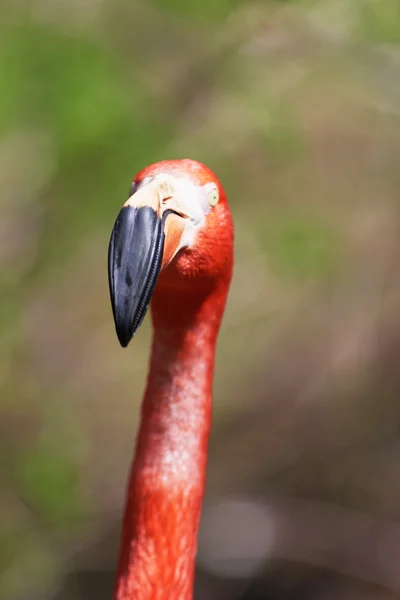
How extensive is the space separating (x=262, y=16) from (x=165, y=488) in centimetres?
188

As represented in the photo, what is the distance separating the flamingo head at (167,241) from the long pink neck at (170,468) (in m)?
0.11

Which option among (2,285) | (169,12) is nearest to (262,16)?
(169,12)

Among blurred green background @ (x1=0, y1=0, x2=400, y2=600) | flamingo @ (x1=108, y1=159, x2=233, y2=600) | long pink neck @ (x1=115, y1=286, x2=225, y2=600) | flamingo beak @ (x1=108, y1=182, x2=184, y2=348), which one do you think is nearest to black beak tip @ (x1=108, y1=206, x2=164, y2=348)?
flamingo beak @ (x1=108, y1=182, x2=184, y2=348)

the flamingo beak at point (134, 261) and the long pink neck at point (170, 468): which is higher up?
the flamingo beak at point (134, 261)

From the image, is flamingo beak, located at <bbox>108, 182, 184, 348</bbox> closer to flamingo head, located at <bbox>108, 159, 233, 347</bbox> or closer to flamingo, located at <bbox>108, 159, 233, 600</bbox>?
flamingo head, located at <bbox>108, 159, 233, 347</bbox>

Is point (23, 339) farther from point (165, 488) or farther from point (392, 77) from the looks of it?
point (165, 488)

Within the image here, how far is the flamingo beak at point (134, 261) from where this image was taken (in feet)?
4.85

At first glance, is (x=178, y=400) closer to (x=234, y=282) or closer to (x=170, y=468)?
(x=170, y=468)

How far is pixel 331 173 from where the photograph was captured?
4.63 meters

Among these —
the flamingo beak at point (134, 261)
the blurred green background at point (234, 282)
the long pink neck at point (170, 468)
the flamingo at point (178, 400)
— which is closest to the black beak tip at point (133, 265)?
the flamingo beak at point (134, 261)

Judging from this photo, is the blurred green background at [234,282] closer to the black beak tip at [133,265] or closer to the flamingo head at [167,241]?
the flamingo head at [167,241]

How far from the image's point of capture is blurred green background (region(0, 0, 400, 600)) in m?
3.20

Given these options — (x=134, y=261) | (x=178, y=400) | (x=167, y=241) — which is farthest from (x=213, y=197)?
(x=178, y=400)

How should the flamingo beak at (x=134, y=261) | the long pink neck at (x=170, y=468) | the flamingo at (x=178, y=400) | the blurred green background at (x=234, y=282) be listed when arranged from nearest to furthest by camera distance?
the flamingo beak at (x=134, y=261) → the flamingo at (x=178, y=400) → the long pink neck at (x=170, y=468) → the blurred green background at (x=234, y=282)
